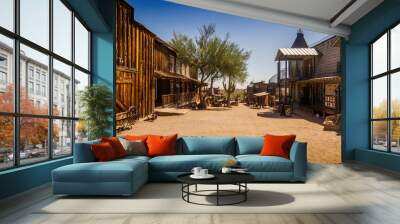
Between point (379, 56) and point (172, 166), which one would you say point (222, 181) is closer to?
point (172, 166)

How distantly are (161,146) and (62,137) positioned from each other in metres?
1.83

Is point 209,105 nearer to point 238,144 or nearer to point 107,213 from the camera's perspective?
point 238,144

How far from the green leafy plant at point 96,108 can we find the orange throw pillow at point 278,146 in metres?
3.52

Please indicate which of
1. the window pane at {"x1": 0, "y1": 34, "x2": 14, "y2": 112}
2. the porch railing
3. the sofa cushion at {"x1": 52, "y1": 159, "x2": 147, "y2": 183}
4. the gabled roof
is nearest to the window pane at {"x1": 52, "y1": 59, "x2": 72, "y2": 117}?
the window pane at {"x1": 0, "y1": 34, "x2": 14, "y2": 112}

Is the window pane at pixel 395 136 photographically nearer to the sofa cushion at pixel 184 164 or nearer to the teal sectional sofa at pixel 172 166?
the teal sectional sofa at pixel 172 166

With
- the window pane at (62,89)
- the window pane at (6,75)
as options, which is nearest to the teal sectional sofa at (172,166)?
the window pane at (6,75)

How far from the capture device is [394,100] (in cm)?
852

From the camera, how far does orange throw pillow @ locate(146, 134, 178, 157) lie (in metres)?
7.38

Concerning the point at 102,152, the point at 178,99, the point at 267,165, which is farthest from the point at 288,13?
the point at 102,152

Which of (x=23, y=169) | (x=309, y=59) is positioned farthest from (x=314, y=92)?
(x=23, y=169)

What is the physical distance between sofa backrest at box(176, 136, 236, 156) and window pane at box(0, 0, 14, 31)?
3489 mm

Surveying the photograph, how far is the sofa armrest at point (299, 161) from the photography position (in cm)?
668

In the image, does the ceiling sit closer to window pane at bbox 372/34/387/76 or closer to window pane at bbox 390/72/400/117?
window pane at bbox 372/34/387/76

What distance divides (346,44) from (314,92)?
4.55ft
